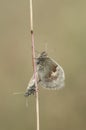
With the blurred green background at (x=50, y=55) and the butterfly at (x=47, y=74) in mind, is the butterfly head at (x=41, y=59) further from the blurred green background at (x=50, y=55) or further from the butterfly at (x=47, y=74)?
the blurred green background at (x=50, y=55)

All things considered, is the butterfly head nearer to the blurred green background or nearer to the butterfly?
the butterfly

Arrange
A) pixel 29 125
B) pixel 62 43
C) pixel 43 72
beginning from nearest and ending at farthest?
pixel 43 72 → pixel 29 125 → pixel 62 43

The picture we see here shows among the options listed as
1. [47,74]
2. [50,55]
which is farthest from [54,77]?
[50,55]

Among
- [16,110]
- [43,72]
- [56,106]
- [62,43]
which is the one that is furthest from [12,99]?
[43,72]

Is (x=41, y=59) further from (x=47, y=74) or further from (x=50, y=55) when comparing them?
(x=50, y=55)

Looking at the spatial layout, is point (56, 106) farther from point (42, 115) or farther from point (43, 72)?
point (43, 72)

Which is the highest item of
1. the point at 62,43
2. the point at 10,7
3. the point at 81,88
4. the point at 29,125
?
the point at 10,7

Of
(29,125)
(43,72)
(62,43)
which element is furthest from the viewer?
(62,43)
